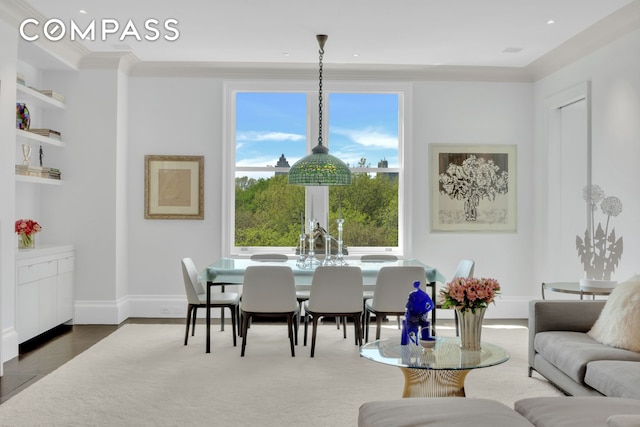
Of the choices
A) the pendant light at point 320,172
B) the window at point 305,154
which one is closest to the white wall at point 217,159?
the window at point 305,154

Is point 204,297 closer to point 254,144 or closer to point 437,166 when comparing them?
point 254,144

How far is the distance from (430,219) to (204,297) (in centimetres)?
284

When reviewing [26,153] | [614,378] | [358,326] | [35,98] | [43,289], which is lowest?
[358,326]

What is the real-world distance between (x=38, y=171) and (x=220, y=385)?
3097mm

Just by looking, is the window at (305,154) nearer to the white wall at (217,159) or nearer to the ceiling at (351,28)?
the white wall at (217,159)

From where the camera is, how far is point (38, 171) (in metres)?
5.63

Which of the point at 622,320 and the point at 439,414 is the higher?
the point at 622,320

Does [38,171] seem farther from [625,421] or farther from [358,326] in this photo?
[625,421]

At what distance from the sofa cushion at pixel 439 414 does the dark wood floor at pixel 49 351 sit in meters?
2.63

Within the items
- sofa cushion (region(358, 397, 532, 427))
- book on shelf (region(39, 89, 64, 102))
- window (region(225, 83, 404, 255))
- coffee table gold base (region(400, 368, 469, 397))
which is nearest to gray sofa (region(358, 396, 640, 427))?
sofa cushion (region(358, 397, 532, 427))

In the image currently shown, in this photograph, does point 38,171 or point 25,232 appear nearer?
point 25,232

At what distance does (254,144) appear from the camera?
6844 mm

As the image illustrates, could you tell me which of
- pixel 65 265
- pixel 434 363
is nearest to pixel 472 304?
pixel 434 363

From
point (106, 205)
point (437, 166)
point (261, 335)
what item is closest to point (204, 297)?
point (261, 335)
